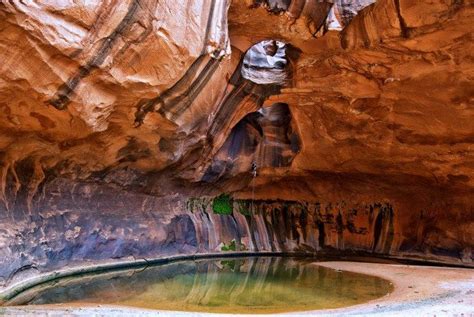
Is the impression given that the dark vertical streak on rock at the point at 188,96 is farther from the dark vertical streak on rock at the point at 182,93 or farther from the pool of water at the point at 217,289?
the pool of water at the point at 217,289

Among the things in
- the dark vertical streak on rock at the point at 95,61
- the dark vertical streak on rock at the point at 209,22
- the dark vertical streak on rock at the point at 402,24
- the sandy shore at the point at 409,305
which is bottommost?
the sandy shore at the point at 409,305

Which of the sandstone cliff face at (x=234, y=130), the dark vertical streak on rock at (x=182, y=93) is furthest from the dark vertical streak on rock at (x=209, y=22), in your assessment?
the dark vertical streak on rock at (x=182, y=93)

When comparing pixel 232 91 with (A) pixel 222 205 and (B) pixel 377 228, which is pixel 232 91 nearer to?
(A) pixel 222 205

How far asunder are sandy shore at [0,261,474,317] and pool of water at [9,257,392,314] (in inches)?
17.5

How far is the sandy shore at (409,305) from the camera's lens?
18.5ft

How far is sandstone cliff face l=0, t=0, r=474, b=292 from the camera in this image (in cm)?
669

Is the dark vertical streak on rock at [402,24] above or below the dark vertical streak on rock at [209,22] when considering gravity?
above

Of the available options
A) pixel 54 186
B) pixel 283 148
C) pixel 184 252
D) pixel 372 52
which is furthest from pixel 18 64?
pixel 283 148

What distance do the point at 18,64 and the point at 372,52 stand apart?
653 cm

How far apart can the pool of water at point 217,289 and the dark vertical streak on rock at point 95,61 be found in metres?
3.04

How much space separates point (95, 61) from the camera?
255 inches

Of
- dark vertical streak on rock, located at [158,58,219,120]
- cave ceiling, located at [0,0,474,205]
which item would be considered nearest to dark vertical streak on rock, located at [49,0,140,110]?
cave ceiling, located at [0,0,474,205]

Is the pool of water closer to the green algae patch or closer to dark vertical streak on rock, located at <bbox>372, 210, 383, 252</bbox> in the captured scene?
the green algae patch

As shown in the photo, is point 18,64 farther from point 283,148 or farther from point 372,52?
point 283,148
